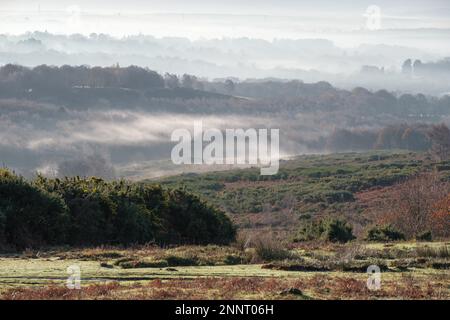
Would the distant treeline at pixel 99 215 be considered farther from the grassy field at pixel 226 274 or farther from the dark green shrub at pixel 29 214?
the grassy field at pixel 226 274

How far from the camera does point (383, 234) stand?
3241 centimetres

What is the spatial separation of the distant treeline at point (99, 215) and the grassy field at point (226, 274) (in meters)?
3.80

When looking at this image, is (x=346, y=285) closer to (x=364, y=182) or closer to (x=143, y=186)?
(x=143, y=186)

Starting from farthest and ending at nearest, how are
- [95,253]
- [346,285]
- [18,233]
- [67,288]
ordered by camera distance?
[18,233] < [95,253] < [346,285] < [67,288]

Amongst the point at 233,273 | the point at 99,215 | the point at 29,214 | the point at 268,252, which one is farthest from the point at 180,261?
the point at 99,215

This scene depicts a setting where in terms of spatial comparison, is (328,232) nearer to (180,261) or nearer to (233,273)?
(180,261)

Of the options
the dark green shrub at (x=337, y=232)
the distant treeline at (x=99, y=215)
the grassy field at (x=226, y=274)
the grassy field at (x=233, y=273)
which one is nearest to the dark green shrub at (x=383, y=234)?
the dark green shrub at (x=337, y=232)

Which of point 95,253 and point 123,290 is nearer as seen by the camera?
point 123,290

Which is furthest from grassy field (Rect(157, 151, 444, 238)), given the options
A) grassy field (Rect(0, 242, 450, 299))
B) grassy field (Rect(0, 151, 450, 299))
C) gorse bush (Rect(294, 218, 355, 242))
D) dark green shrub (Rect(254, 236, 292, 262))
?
grassy field (Rect(0, 242, 450, 299))

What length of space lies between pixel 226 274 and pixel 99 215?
1305 centimetres
